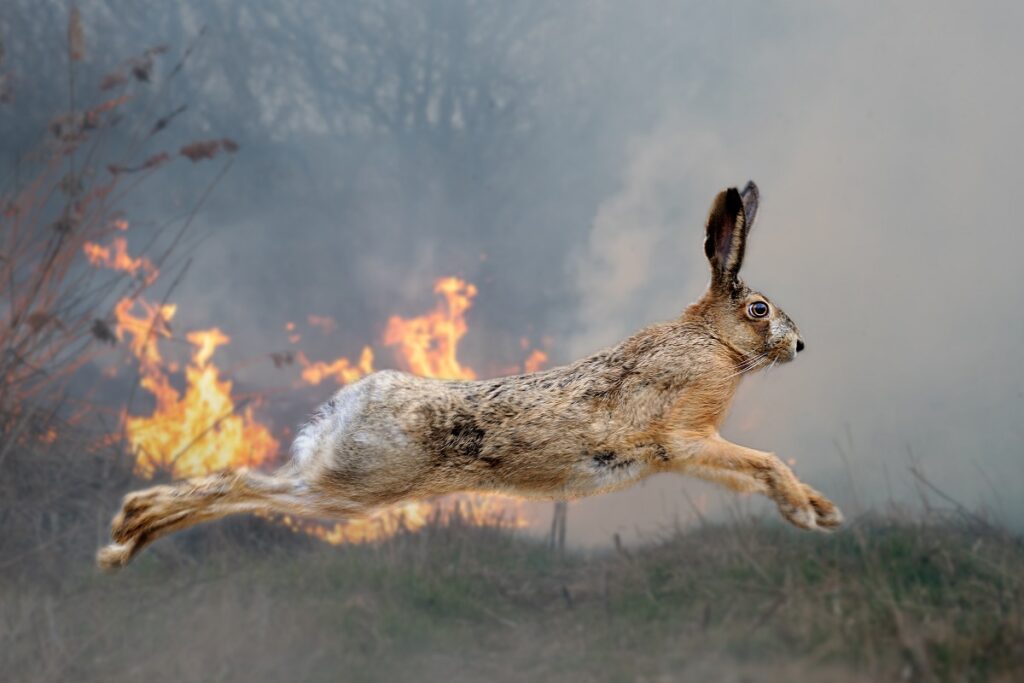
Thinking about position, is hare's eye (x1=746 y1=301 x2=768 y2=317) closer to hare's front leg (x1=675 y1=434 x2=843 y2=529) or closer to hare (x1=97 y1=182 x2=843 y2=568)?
hare (x1=97 y1=182 x2=843 y2=568)

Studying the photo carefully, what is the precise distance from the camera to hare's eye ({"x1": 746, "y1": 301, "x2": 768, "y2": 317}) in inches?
153

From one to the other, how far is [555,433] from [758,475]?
32.8 inches

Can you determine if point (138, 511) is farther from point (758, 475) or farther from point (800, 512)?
point (800, 512)

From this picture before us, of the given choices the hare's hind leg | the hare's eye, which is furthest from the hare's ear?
the hare's hind leg

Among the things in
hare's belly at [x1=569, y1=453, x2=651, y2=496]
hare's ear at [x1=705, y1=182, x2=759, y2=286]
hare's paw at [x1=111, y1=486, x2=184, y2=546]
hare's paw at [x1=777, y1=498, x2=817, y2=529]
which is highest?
hare's ear at [x1=705, y1=182, x2=759, y2=286]

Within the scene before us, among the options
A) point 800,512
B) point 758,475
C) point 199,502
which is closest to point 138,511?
point 199,502

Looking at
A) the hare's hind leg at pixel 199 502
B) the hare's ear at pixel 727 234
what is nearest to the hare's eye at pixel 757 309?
the hare's ear at pixel 727 234

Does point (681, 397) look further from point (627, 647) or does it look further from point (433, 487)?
point (627, 647)

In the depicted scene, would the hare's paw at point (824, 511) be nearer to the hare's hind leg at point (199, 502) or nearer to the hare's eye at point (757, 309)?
the hare's eye at point (757, 309)

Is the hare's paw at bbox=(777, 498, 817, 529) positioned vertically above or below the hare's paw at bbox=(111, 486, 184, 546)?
above

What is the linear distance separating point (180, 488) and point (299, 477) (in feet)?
1.64

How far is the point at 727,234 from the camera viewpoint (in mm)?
3725

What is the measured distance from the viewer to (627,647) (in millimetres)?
4988

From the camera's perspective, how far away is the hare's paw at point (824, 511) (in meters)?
3.55
